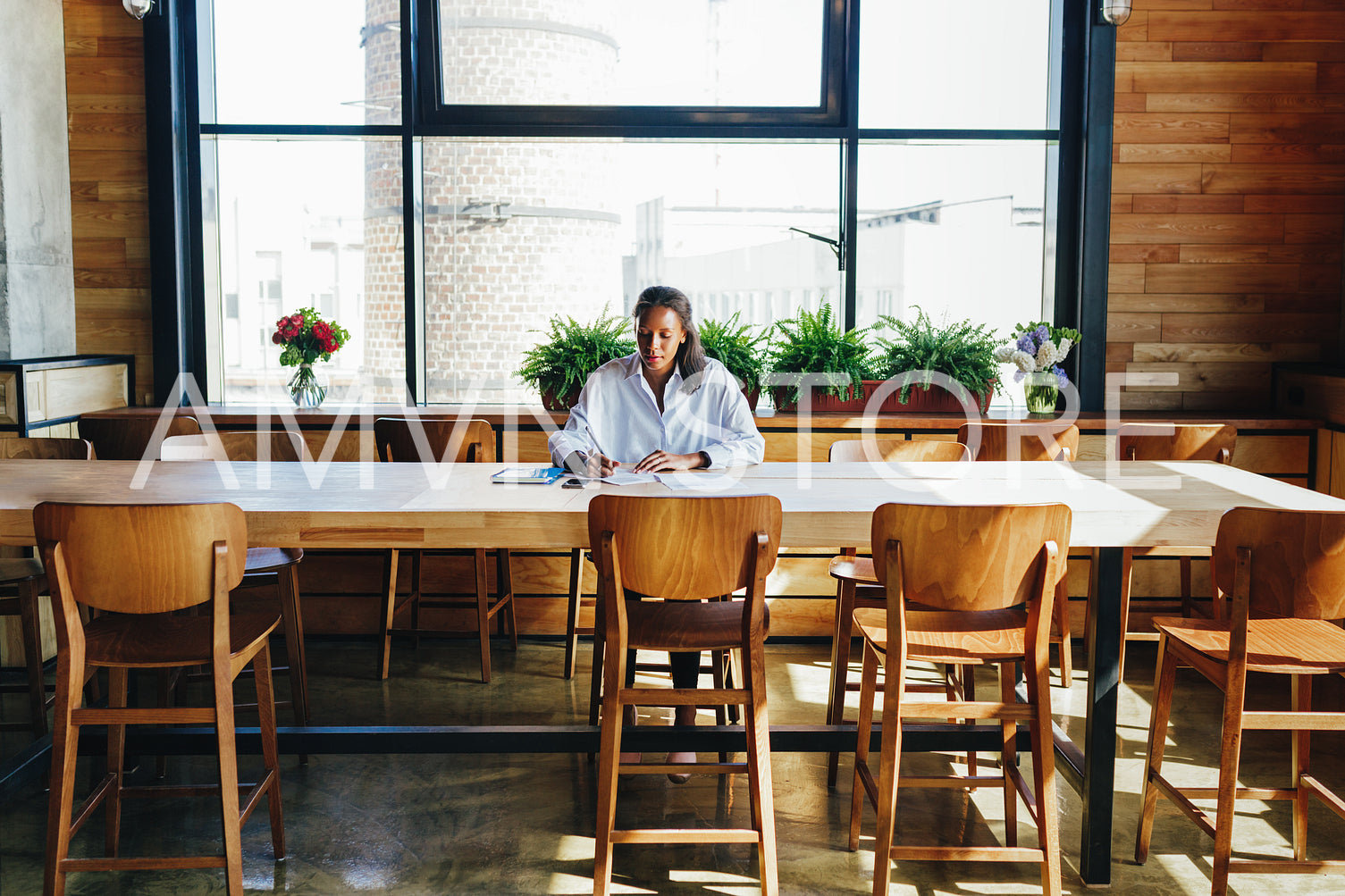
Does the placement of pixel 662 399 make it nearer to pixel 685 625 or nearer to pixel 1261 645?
pixel 685 625

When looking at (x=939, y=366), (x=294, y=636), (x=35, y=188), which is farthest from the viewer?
(x=939, y=366)

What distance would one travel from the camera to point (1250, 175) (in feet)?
16.5

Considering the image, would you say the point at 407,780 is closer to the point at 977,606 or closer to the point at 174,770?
the point at 174,770

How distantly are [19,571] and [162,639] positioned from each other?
40.9 inches

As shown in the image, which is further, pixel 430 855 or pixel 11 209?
pixel 11 209

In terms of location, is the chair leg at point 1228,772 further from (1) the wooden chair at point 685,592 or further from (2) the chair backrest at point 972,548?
(1) the wooden chair at point 685,592

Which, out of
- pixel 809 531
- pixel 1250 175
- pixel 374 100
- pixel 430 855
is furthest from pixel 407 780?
pixel 1250 175

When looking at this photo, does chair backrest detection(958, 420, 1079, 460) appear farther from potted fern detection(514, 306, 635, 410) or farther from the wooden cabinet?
the wooden cabinet

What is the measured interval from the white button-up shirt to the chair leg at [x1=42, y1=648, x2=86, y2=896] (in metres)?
1.68

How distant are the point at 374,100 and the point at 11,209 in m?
1.65

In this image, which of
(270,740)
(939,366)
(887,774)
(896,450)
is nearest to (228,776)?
(270,740)

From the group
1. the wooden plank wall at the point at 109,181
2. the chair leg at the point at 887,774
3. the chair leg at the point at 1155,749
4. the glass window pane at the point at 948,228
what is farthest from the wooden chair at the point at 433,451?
the chair leg at the point at 1155,749

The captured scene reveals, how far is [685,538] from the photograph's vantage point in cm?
233

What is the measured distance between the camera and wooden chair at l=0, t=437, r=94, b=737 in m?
3.14
